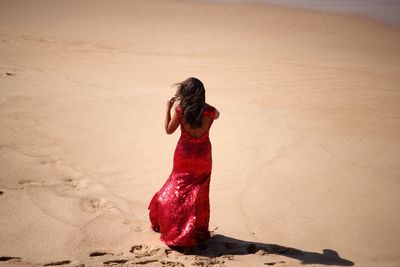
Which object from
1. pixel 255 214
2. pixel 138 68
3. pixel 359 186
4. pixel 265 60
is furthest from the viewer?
pixel 265 60

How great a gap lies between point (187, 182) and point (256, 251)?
762 mm

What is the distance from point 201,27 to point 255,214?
11.3 m

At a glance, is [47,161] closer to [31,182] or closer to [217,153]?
[31,182]

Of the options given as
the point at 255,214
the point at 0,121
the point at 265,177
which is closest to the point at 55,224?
the point at 255,214

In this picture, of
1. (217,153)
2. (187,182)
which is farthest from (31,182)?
(217,153)

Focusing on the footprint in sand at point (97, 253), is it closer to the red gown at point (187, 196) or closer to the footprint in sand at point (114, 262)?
the footprint in sand at point (114, 262)

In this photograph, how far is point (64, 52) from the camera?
9602 mm

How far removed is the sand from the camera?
299 centimetres

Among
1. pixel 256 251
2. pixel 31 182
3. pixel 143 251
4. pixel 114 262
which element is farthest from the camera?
pixel 31 182

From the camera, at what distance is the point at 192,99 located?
109 inches

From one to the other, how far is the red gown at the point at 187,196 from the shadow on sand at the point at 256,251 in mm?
83

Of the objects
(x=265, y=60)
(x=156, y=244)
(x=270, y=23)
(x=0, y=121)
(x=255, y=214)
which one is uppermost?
(x=270, y=23)

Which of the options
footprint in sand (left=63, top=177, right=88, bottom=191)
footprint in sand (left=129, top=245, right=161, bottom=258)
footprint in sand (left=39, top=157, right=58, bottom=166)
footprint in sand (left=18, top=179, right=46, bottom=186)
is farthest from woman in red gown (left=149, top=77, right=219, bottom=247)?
footprint in sand (left=39, top=157, right=58, bottom=166)

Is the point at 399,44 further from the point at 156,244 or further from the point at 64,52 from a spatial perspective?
the point at 156,244
